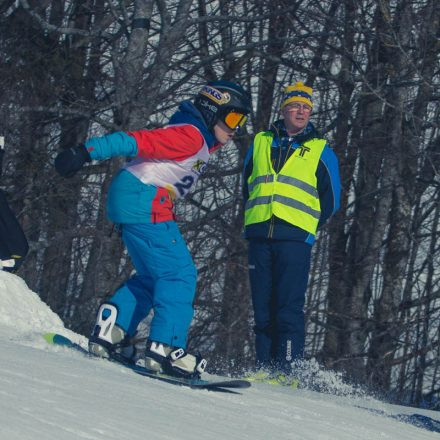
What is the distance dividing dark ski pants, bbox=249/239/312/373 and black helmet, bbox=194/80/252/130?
3.77 ft

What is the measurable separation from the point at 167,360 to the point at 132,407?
1.59 meters

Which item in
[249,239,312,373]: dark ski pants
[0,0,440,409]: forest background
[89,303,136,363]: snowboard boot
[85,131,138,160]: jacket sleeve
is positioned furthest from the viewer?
[0,0,440,409]: forest background

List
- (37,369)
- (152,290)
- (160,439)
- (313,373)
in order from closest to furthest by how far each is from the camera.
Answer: (160,439) < (37,369) < (152,290) < (313,373)

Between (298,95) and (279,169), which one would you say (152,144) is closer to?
(279,169)

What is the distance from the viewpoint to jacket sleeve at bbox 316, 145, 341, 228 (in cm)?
676

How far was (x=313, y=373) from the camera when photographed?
6562 mm

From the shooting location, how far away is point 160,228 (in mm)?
5539

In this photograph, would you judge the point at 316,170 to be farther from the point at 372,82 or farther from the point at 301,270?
the point at 372,82

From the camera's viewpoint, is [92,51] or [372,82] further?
[92,51]

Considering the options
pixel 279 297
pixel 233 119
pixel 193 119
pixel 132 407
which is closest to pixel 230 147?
pixel 279 297

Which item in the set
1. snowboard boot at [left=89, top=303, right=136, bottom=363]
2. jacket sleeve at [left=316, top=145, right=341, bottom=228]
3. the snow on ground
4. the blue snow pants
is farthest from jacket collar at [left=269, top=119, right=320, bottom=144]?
snowboard boot at [left=89, top=303, right=136, bottom=363]

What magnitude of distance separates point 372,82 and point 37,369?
9.60m

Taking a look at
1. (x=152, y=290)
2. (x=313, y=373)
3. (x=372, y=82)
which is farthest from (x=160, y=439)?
(x=372, y=82)

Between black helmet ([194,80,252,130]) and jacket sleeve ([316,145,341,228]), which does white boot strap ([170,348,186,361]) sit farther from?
jacket sleeve ([316,145,341,228])
